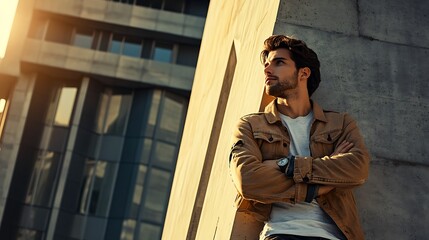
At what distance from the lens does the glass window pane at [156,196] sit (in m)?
35.9

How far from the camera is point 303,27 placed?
5059 mm

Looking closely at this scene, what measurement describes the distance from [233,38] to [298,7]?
304 cm

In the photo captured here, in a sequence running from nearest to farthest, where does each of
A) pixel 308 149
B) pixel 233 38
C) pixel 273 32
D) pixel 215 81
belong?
pixel 308 149 < pixel 273 32 < pixel 233 38 < pixel 215 81

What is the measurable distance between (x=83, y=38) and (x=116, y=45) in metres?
2.01

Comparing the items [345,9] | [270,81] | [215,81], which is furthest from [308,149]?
[215,81]

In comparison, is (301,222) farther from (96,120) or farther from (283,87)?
(96,120)

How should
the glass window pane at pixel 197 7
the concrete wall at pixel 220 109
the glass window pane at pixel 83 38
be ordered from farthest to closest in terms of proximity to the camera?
the glass window pane at pixel 197 7, the glass window pane at pixel 83 38, the concrete wall at pixel 220 109

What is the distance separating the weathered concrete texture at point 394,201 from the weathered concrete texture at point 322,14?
1.14 metres

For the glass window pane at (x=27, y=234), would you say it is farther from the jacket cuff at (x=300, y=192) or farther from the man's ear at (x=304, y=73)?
the jacket cuff at (x=300, y=192)

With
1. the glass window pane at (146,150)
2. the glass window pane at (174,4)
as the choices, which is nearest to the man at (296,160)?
the glass window pane at (146,150)

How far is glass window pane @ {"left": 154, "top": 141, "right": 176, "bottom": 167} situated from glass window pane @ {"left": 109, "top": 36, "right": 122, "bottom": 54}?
6.47m

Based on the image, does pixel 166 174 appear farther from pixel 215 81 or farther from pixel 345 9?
pixel 345 9

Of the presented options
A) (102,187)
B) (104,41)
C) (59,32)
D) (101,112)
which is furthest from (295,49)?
(59,32)

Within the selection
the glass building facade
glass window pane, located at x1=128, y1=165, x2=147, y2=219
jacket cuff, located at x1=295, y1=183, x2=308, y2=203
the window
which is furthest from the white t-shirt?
the window
